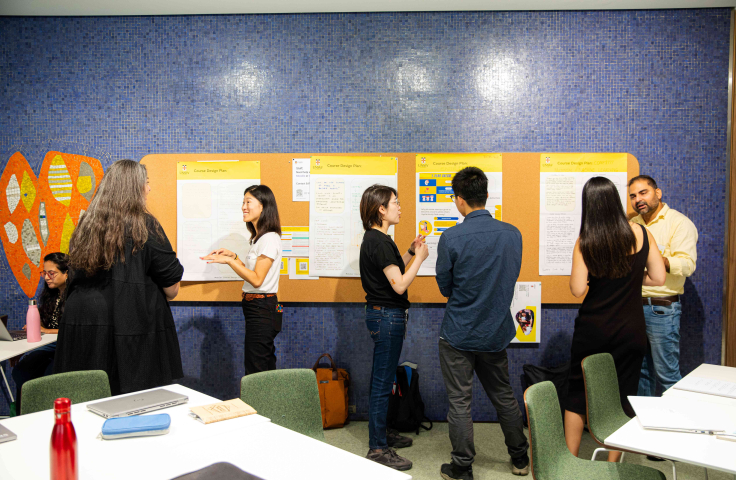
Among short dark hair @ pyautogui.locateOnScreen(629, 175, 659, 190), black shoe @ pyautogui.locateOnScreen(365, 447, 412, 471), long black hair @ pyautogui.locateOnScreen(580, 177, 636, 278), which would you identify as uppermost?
short dark hair @ pyautogui.locateOnScreen(629, 175, 659, 190)

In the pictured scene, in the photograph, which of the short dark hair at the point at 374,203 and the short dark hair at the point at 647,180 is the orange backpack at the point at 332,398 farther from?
the short dark hair at the point at 647,180

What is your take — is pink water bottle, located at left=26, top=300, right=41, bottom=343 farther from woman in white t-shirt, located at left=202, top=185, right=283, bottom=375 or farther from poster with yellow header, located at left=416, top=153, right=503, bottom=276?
poster with yellow header, located at left=416, top=153, right=503, bottom=276

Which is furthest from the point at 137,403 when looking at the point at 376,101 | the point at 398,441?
the point at 376,101

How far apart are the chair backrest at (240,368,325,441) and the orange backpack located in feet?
4.13

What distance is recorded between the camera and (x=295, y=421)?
1922 millimetres

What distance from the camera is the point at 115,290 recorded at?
1984 millimetres

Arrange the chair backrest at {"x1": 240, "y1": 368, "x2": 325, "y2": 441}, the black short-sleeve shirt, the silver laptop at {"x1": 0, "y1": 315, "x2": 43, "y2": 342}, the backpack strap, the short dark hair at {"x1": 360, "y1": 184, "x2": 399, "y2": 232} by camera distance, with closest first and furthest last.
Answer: the chair backrest at {"x1": 240, "y1": 368, "x2": 325, "y2": 441}, the black short-sleeve shirt, the short dark hair at {"x1": 360, "y1": 184, "x2": 399, "y2": 232}, the silver laptop at {"x1": 0, "y1": 315, "x2": 43, "y2": 342}, the backpack strap

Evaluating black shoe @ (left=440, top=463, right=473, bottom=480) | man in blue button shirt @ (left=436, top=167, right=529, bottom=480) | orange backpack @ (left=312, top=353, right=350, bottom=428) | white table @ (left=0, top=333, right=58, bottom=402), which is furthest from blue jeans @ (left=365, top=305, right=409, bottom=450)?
white table @ (left=0, top=333, right=58, bottom=402)

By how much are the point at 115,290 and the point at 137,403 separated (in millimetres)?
623

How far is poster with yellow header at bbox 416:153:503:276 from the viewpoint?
3381 mm

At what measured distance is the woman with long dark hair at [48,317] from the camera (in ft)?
10.2

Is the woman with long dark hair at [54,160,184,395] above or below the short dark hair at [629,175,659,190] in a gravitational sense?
below

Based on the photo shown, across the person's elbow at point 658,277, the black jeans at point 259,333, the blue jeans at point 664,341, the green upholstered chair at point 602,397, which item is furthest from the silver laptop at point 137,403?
the blue jeans at point 664,341

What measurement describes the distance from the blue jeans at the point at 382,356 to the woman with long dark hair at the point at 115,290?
1.19 metres
